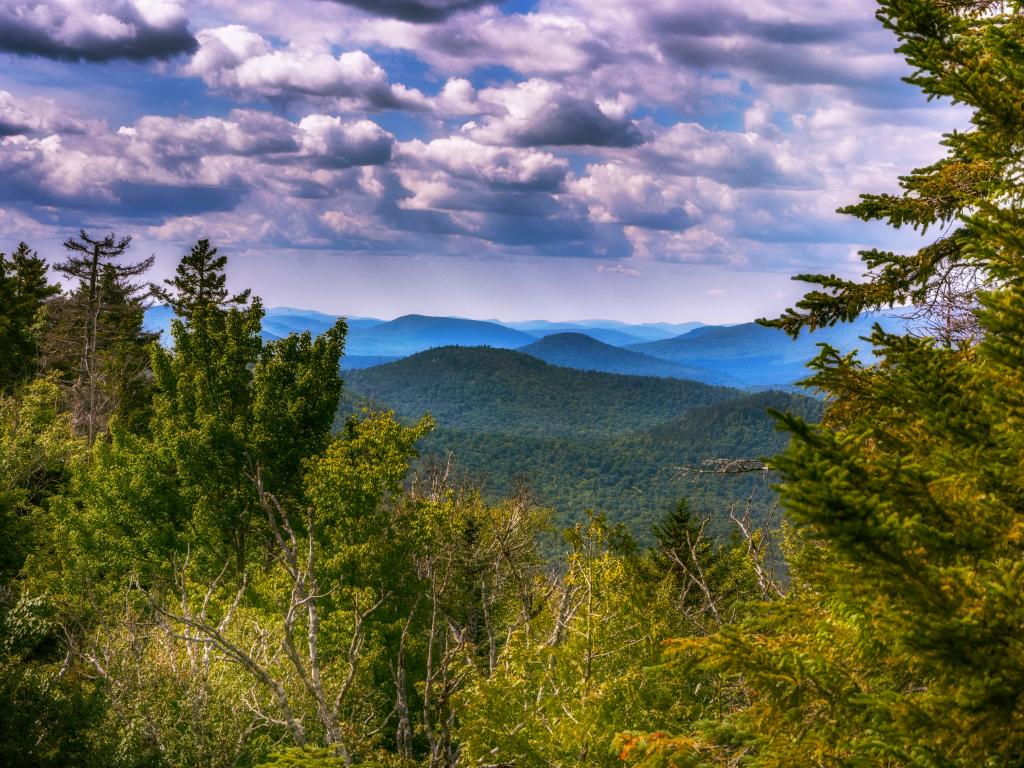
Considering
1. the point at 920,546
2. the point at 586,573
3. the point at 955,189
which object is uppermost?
the point at 955,189

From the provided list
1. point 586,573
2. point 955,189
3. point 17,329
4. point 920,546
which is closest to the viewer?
point 920,546

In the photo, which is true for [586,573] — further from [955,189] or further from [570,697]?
[955,189]

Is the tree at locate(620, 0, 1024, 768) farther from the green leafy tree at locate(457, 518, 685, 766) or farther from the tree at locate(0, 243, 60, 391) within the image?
the tree at locate(0, 243, 60, 391)

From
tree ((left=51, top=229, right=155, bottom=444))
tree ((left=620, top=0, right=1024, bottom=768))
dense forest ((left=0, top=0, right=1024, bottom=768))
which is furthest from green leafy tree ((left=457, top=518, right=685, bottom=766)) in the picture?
tree ((left=51, top=229, right=155, bottom=444))

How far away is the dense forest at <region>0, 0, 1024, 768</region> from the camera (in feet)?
12.5

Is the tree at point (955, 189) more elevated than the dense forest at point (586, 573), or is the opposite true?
the tree at point (955, 189)

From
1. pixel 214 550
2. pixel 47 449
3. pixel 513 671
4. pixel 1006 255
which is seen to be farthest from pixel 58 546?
pixel 1006 255

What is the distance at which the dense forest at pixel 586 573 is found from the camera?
3803 millimetres

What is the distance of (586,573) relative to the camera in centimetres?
1212

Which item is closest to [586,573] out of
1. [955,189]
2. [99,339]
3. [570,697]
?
[570,697]

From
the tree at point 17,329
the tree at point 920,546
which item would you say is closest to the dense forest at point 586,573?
the tree at point 920,546

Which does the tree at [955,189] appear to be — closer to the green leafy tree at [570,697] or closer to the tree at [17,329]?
the green leafy tree at [570,697]

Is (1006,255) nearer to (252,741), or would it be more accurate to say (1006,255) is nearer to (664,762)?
(664,762)

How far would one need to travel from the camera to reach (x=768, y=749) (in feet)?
15.3
